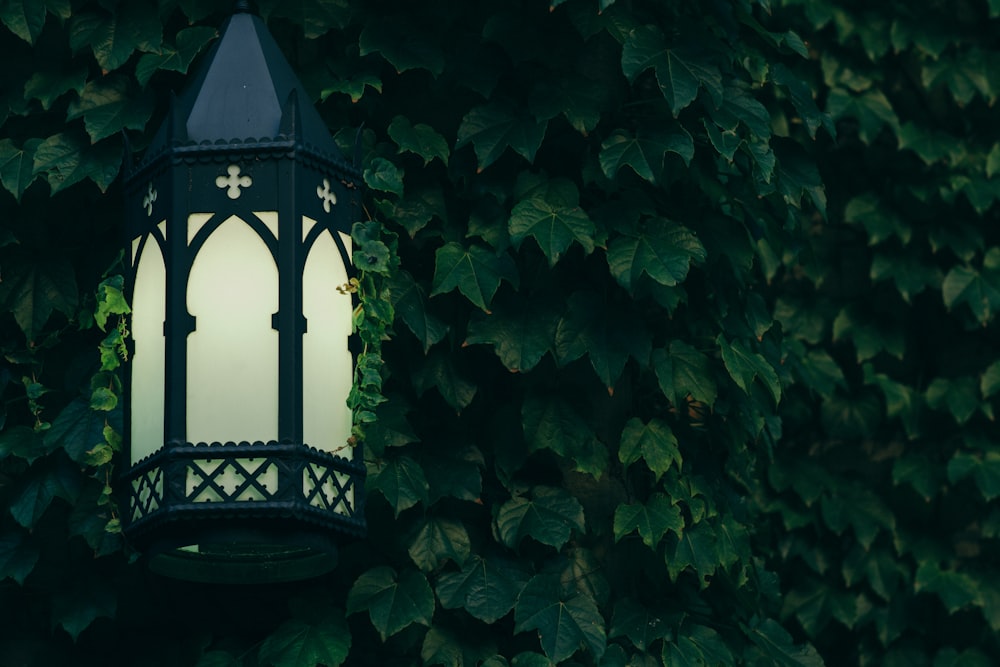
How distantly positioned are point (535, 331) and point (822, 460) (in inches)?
66.7

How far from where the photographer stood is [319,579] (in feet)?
18.5

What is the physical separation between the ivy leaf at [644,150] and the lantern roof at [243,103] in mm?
883

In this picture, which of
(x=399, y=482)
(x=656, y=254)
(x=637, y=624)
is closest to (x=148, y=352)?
(x=399, y=482)

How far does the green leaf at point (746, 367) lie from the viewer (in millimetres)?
5863

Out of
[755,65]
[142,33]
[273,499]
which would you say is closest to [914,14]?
[755,65]

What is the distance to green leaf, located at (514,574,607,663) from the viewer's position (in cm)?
553

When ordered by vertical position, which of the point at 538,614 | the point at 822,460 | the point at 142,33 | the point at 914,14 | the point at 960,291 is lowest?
the point at 538,614

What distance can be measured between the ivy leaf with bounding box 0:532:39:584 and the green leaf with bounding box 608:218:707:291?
5.24 ft

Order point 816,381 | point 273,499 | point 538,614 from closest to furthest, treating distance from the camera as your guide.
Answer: point 273,499
point 538,614
point 816,381

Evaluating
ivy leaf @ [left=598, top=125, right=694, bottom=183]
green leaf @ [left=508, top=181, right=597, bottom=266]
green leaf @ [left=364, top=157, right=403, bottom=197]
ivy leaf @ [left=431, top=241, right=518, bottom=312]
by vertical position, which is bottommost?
ivy leaf @ [left=431, top=241, right=518, bottom=312]

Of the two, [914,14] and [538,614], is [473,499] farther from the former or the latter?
[914,14]

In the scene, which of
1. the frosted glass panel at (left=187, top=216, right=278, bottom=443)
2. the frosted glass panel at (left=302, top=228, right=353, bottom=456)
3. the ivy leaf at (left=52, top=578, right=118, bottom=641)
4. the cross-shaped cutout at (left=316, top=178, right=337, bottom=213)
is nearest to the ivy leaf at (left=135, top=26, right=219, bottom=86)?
the cross-shaped cutout at (left=316, top=178, right=337, bottom=213)

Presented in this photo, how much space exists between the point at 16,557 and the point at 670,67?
6.67 feet

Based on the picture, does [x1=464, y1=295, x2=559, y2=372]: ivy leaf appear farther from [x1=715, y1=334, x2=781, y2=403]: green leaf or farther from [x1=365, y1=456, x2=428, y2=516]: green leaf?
[x1=715, y1=334, x2=781, y2=403]: green leaf
